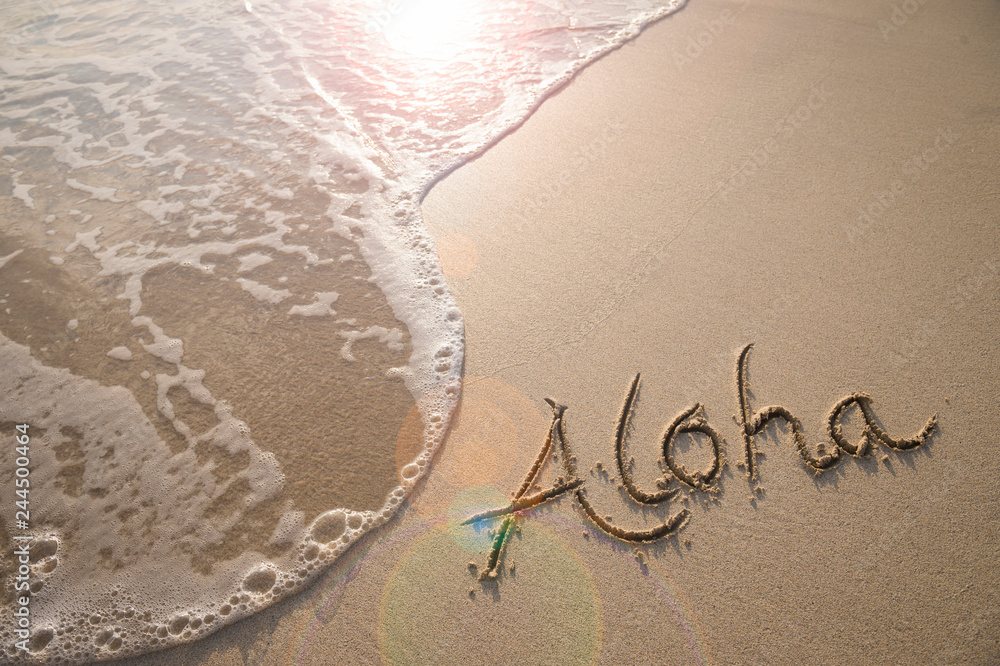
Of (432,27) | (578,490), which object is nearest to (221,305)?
(578,490)

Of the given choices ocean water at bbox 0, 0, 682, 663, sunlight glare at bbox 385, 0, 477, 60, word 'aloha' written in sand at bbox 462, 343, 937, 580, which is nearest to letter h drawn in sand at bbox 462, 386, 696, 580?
word 'aloha' written in sand at bbox 462, 343, 937, 580

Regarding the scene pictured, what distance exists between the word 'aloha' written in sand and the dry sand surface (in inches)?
1.1

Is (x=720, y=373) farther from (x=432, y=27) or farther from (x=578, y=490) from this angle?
(x=432, y=27)

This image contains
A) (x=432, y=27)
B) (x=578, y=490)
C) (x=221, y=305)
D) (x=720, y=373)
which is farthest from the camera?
(x=432, y=27)

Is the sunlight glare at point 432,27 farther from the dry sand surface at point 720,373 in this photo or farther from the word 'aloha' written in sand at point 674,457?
the word 'aloha' written in sand at point 674,457

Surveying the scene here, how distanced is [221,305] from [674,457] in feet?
7.02

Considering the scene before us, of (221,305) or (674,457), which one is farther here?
(221,305)

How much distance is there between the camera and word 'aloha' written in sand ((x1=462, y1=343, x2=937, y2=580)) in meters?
1.72

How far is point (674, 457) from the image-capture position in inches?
73.4

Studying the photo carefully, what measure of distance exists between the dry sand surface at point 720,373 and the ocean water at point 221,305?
224mm

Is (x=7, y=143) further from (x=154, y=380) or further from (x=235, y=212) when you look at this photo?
(x=154, y=380)

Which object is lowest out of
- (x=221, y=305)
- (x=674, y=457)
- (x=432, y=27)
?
(x=221, y=305)

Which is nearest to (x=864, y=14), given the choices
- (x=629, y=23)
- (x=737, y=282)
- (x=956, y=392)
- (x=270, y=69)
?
(x=629, y=23)

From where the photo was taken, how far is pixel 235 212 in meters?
3.08
